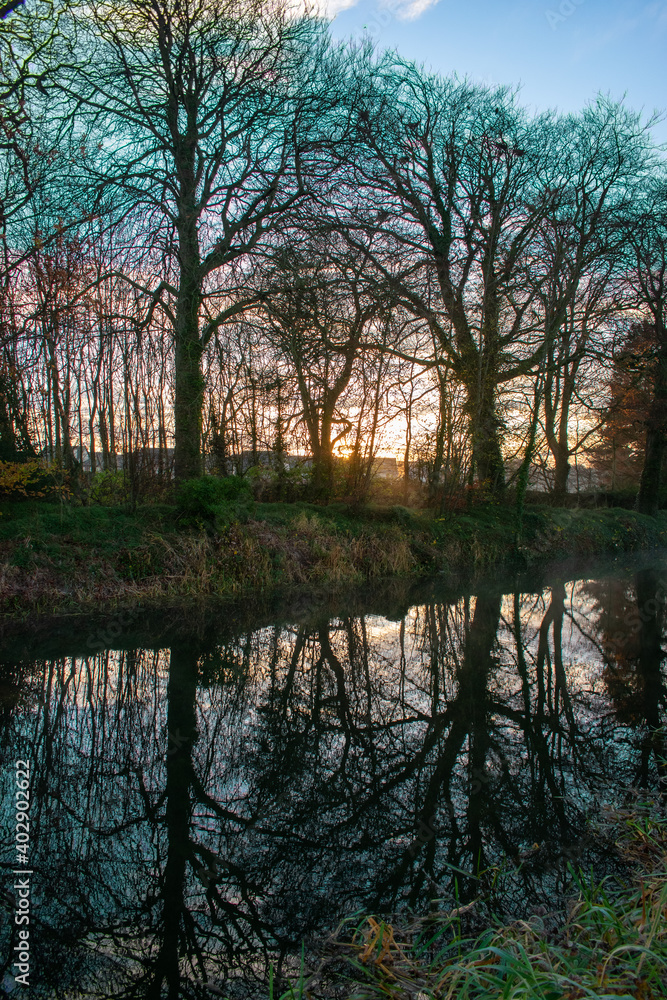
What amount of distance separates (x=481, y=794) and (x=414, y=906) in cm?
119

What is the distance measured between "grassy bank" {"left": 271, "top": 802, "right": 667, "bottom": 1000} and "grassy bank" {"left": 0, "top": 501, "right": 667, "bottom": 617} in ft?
22.7

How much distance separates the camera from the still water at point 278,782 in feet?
8.49

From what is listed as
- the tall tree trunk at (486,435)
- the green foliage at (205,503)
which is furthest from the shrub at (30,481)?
the tall tree trunk at (486,435)

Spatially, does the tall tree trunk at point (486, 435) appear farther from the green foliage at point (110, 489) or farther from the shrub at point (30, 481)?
the shrub at point (30, 481)

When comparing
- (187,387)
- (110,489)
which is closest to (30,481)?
(110,489)

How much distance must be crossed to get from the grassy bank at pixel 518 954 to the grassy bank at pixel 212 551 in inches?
273

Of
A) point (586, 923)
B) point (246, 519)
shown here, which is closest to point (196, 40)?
point (246, 519)

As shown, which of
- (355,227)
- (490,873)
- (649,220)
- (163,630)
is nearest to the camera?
(490,873)

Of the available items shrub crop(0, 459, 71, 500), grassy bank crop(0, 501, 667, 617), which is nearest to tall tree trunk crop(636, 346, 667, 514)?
grassy bank crop(0, 501, 667, 617)

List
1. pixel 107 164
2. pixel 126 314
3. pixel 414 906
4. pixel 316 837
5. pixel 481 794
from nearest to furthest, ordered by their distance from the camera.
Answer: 1. pixel 414 906
2. pixel 316 837
3. pixel 481 794
4. pixel 107 164
5. pixel 126 314

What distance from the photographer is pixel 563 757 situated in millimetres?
4219

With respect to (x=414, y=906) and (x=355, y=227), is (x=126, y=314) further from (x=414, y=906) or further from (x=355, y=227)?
(x=414, y=906)

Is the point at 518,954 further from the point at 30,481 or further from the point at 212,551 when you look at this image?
the point at 30,481

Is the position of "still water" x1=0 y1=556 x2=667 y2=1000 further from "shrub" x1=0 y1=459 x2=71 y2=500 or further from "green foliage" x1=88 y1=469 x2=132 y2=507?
"green foliage" x1=88 y1=469 x2=132 y2=507
